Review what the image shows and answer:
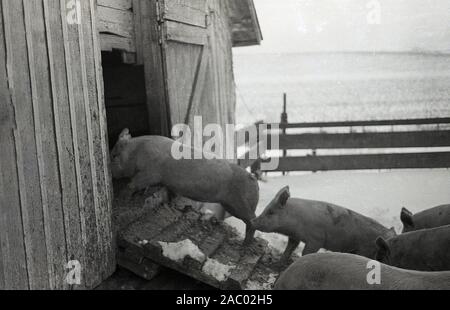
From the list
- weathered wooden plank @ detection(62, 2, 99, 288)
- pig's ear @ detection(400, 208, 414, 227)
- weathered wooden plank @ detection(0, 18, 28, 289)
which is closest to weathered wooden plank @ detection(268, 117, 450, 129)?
pig's ear @ detection(400, 208, 414, 227)

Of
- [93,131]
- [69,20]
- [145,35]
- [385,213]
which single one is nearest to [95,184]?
[93,131]

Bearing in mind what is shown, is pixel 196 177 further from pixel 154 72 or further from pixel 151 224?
pixel 154 72

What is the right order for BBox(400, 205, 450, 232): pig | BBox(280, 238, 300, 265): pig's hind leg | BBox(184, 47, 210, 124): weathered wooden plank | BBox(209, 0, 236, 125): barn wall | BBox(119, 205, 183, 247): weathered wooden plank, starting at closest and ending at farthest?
BBox(119, 205, 183, 247): weathered wooden plank
BBox(400, 205, 450, 232): pig
BBox(280, 238, 300, 265): pig's hind leg
BBox(184, 47, 210, 124): weathered wooden plank
BBox(209, 0, 236, 125): barn wall

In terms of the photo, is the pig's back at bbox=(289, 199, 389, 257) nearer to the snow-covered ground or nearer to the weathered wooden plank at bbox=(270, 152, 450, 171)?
the snow-covered ground

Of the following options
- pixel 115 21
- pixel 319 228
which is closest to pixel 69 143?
pixel 115 21

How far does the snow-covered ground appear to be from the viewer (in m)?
9.08

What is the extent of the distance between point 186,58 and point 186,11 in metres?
0.62

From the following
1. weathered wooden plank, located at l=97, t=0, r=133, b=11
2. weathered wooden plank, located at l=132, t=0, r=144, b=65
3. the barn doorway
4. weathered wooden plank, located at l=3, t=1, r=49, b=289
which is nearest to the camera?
weathered wooden plank, located at l=3, t=1, r=49, b=289

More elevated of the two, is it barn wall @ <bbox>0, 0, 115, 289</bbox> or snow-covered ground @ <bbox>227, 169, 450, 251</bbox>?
barn wall @ <bbox>0, 0, 115, 289</bbox>

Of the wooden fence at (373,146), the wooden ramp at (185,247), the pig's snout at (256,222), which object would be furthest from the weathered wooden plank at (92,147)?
the wooden fence at (373,146)

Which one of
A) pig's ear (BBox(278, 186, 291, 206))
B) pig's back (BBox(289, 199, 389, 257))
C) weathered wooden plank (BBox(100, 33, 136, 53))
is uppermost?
weathered wooden plank (BBox(100, 33, 136, 53))

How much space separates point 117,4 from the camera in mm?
5535

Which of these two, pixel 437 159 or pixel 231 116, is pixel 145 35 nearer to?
pixel 231 116

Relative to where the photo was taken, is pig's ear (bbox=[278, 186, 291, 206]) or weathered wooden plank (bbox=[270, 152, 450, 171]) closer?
pig's ear (bbox=[278, 186, 291, 206])
